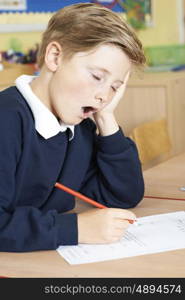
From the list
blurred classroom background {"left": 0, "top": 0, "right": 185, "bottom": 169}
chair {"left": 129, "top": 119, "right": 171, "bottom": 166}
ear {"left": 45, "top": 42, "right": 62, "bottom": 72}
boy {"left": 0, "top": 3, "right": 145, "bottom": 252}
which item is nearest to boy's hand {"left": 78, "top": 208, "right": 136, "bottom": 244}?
boy {"left": 0, "top": 3, "right": 145, "bottom": 252}

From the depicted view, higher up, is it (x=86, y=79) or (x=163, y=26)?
(x=86, y=79)

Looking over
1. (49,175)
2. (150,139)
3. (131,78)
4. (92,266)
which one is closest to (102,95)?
(49,175)

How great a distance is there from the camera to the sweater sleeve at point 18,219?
3.57ft

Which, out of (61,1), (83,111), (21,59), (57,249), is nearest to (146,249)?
(57,249)

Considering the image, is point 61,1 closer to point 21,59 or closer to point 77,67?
point 21,59

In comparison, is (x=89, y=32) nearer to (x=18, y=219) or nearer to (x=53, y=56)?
(x=53, y=56)

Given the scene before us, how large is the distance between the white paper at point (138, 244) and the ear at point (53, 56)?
40 cm

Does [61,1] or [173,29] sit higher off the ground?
[61,1]

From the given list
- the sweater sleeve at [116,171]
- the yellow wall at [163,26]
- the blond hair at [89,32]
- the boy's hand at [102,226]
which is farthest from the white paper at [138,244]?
the yellow wall at [163,26]

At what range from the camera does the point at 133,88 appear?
10.1 ft

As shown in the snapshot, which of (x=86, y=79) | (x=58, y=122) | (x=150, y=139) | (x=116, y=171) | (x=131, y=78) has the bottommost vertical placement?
(x=131, y=78)

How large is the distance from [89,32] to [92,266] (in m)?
0.51

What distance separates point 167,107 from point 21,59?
837 mm

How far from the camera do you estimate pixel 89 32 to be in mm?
1202
